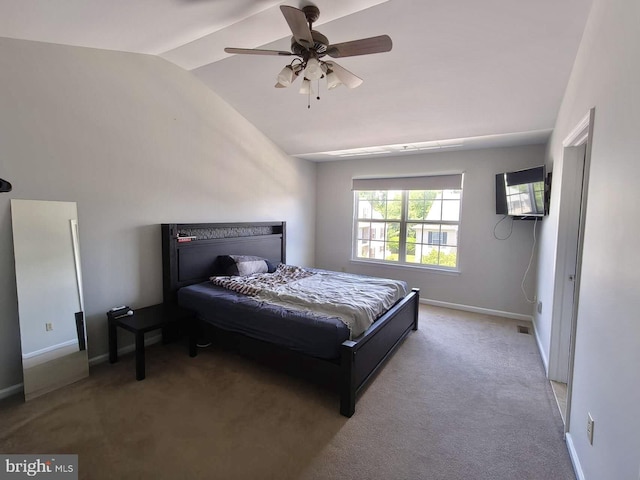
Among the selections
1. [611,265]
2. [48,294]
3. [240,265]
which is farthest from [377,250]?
[48,294]

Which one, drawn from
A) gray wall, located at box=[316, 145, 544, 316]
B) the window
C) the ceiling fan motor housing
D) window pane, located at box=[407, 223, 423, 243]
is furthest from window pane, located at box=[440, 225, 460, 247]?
the ceiling fan motor housing

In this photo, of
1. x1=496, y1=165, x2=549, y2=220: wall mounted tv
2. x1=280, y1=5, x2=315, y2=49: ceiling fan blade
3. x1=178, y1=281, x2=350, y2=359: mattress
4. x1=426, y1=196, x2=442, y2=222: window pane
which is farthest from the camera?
x1=426, y1=196, x2=442, y2=222: window pane

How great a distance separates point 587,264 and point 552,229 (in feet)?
4.42

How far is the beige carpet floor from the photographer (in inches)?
66.9

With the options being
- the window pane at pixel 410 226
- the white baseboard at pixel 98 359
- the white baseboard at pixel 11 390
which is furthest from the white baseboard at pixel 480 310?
the white baseboard at pixel 11 390

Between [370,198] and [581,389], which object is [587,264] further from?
[370,198]

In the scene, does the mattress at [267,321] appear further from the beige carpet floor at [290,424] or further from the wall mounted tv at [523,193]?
the wall mounted tv at [523,193]

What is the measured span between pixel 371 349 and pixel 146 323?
2.00 metres

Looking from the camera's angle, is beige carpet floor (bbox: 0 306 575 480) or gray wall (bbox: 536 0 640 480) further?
beige carpet floor (bbox: 0 306 575 480)

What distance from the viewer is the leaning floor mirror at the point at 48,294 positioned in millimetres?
2270

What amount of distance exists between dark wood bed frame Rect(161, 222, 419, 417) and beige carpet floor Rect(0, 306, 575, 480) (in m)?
0.21

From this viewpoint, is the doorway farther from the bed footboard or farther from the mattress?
the mattress

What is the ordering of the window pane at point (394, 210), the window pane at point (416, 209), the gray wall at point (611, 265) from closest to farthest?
the gray wall at point (611, 265)
the window pane at point (416, 209)
the window pane at point (394, 210)

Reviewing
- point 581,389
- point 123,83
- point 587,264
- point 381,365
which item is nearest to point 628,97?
point 587,264
